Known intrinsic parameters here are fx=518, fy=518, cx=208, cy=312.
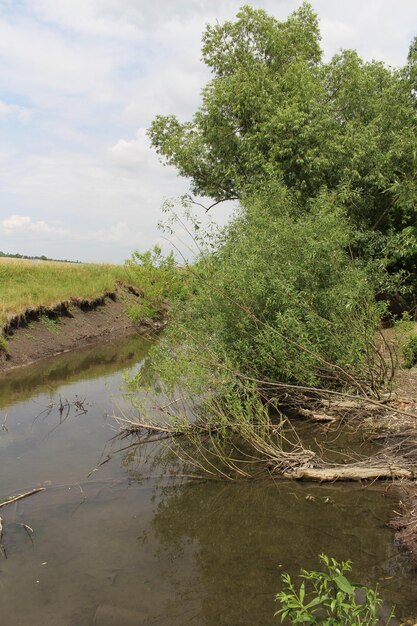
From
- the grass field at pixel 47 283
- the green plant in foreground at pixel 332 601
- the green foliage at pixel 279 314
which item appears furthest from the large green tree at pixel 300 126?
the green plant in foreground at pixel 332 601

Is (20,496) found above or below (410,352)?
below

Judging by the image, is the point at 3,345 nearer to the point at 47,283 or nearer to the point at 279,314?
the point at 47,283

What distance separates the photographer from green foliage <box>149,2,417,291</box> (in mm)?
18234

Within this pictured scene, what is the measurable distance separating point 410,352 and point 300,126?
381 inches

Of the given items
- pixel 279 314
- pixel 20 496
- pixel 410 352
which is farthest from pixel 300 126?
pixel 20 496

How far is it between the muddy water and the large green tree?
9664mm

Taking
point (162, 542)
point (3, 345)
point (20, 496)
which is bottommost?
point (162, 542)

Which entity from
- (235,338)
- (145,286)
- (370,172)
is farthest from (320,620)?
(145,286)

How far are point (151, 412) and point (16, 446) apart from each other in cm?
277

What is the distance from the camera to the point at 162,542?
22.1 feet

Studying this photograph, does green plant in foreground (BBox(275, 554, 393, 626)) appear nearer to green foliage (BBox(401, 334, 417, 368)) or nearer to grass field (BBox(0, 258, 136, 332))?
green foliage (BBox(401, 334, 417, 368))

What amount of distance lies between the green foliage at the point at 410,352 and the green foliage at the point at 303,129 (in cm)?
454

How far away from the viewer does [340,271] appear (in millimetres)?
11391

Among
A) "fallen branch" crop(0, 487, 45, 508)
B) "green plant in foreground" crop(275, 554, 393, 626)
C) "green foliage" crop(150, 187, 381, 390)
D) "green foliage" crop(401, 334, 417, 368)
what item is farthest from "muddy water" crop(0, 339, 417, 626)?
"green foliage" crop(401, 334, 417, 368)
